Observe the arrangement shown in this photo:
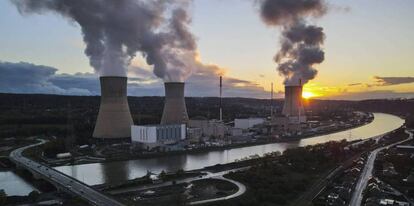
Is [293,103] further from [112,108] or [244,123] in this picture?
[112,108]

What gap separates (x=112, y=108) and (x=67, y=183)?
15.4ft

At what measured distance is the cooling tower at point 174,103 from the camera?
15398 mm

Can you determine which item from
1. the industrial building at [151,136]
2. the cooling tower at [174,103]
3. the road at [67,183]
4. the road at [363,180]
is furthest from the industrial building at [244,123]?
the road at [67,183]

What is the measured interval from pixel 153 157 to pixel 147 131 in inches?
60.8

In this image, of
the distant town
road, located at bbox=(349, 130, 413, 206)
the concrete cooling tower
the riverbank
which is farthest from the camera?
the concrete cooling tower

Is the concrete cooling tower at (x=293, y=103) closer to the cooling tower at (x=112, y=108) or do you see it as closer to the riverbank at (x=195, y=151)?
the riverbank at (x=195, y=151)

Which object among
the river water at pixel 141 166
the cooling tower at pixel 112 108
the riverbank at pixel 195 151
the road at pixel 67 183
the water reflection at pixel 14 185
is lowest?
the water reflection at pixel 14 185

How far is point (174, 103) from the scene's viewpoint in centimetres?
1559

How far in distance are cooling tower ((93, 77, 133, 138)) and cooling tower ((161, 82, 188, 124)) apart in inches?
94.9

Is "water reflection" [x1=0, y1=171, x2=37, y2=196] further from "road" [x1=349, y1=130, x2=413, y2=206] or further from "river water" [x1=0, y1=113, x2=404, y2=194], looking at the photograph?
"road" [x1=349, y1=130, x2=413, y2=206]

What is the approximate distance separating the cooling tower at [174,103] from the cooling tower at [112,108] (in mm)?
2411

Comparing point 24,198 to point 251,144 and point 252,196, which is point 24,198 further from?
point 251,144

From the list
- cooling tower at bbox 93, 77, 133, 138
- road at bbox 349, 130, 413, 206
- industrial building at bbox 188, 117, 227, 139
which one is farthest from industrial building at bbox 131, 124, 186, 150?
road at bbox 349, 130, 413, 206

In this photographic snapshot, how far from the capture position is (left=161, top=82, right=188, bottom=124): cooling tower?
15.4 m
